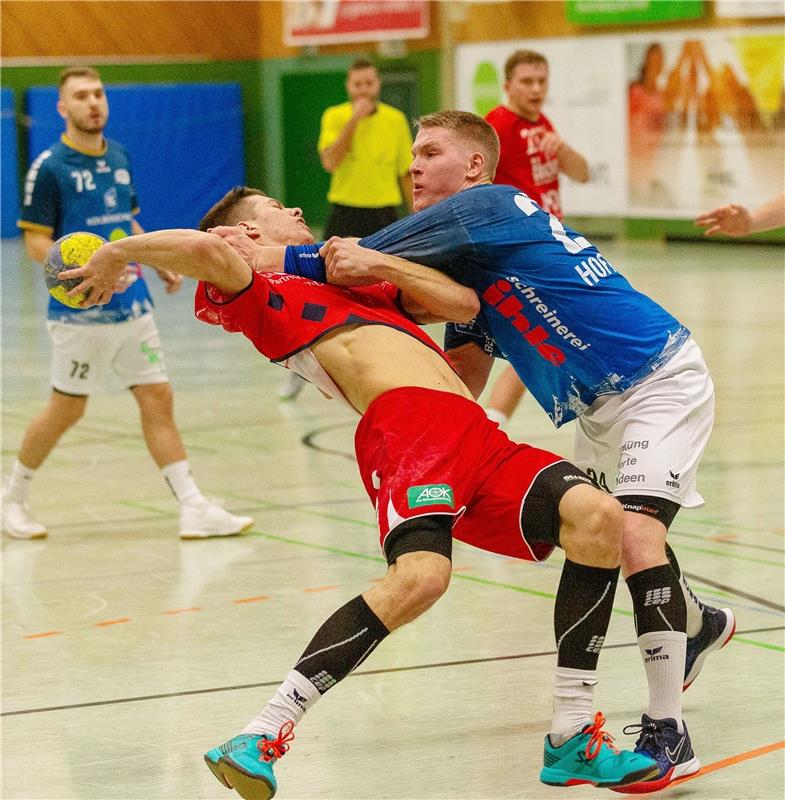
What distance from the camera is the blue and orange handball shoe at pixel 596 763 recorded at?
12.0 ft

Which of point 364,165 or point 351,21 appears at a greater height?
point 351,21

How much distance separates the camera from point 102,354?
6.86 meters

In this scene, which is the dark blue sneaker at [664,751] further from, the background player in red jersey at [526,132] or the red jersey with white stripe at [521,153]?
the red jersey with white stripe at [521,153]

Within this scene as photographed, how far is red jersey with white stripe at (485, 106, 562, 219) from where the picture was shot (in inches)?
329

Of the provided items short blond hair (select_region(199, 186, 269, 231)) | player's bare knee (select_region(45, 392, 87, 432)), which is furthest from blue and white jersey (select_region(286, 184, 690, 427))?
player's bare knee (select_region(45, 392, 87, 432))

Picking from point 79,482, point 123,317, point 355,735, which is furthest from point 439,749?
point 79,482

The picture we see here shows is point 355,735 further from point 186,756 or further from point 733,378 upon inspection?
point 733,378

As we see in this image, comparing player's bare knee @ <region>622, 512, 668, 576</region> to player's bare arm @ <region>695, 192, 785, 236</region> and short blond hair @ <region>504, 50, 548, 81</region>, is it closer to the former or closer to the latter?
player's bare arm @ <region>695, 192, 785, 236</region>

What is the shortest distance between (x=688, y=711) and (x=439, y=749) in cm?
A: 82

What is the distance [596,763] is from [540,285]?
124cm

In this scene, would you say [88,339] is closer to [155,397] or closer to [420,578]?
[155,397]

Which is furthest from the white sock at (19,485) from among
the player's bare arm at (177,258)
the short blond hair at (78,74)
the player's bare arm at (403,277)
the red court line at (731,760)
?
the red court line at (731,760)

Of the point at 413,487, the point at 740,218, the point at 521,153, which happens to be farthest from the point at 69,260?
the point at 521,153

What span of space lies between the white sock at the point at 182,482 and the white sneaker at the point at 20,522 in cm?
62
